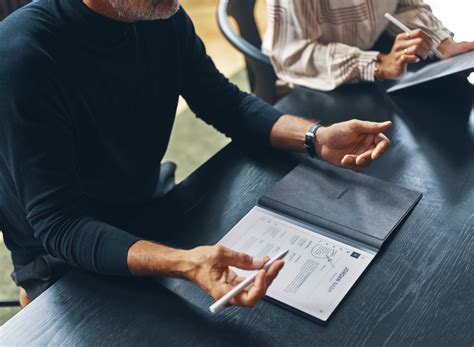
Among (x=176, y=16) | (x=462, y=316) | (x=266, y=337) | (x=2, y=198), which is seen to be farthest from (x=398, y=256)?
(x=2, y=198)

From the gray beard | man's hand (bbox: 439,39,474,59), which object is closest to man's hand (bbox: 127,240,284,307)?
the gray beard

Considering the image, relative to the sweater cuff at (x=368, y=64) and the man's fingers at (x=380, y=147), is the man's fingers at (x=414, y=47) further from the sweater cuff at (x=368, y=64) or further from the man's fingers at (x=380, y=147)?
the man's fingers at (x=380, y=147)

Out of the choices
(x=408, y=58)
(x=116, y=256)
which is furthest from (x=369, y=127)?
(x=116, y=256)

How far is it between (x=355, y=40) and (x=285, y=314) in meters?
0.85

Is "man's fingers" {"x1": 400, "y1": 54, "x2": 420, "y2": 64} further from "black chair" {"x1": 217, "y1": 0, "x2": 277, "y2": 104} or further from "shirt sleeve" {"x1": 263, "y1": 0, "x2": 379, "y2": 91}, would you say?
"black chair" {"x1": 217, "y1": 0, "x2": 277, "y2": 104}

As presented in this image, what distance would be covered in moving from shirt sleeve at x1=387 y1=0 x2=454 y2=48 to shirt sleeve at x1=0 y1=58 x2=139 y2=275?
962 millimetres

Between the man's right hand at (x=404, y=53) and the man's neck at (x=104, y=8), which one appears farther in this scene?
the man's right hand at (x=404, y=53)

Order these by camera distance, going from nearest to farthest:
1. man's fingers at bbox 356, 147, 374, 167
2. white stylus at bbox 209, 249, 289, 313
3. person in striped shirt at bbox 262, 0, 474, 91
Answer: white stylus at bbox 209, 249, 289, 313 < man's fingers at bbox 356, 147, 374, 167 < person in striped shirt at bbox 262, 0, 474, 91

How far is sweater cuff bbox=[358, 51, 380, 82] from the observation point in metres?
1.37

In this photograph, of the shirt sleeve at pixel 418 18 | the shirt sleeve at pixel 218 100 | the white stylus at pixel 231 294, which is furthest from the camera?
the shirt sleeve at pixel 418 18

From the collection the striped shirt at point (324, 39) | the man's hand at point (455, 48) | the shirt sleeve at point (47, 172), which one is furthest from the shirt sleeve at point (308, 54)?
the shirt sleeve at point (47, 172)

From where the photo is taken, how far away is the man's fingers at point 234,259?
0.86m

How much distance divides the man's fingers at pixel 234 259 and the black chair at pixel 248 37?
2.81 ft

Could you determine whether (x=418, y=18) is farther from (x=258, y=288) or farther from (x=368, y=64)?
(x=258, y=288)
